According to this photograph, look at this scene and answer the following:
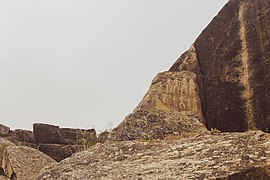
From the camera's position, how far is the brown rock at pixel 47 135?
101 ft

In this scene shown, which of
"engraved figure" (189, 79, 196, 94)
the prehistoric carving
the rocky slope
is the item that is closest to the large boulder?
the rocky slope

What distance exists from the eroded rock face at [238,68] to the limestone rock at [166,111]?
734 mm

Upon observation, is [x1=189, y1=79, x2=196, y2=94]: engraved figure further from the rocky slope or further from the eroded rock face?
the eroded rock face

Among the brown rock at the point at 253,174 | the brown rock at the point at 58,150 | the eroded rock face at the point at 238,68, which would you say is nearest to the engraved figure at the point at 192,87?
the eroded rock face at the point at 238,68

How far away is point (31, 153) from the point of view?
76.2ft

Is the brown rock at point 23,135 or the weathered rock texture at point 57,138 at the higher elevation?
the brown rock at point 23,135

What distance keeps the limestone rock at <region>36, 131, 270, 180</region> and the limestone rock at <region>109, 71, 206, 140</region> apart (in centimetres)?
250

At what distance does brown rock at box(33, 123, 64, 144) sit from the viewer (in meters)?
30.6

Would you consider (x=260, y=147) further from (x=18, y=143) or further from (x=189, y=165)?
(x=18, y=143)

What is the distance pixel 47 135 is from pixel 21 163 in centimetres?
887

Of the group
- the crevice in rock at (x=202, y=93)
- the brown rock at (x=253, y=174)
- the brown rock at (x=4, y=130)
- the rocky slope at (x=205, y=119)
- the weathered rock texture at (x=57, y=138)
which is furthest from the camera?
the brown rock at (x=4, y=130)

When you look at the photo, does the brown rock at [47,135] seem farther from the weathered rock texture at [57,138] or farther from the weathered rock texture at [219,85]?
the weathered rock texture at [219,85]

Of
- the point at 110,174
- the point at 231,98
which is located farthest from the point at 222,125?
the point at 110,174

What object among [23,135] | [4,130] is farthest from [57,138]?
[4,130]
